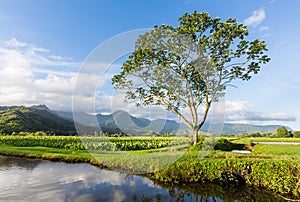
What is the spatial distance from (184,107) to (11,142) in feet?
84.3

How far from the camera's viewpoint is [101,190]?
31.3 feet

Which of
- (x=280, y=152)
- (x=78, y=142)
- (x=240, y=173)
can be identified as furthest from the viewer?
(x=78, y=142)

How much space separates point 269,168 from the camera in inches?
381

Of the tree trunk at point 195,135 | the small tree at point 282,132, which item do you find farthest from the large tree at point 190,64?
the small tree at point 282,132

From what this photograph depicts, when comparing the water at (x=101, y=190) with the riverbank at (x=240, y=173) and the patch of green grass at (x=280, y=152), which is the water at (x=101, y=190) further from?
the patch of green grass at (x=280, y=152)

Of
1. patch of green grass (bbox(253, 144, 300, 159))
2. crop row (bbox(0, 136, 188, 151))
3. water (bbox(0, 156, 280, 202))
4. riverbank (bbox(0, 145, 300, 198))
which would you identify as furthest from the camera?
crop row (bbox(0, 136, 188, 151))

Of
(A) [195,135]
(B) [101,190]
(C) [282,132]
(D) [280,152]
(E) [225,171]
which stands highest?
(A) [195,135]

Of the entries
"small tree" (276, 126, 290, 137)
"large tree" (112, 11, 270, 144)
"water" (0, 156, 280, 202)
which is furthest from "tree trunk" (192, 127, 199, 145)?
"small tree" (276, 126, 290, 137)

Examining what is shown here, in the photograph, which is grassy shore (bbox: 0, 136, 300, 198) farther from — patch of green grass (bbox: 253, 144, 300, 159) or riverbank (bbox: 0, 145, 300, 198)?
patch of green grass (bbox: 253, 144, 300, 159)

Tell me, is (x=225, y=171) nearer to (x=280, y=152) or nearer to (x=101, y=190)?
(x=101, y=190)

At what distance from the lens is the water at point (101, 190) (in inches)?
339

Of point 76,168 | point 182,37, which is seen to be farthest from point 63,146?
point 182,37

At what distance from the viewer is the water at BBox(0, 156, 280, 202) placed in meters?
8.61

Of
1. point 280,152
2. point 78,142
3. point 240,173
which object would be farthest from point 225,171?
point 78,142
